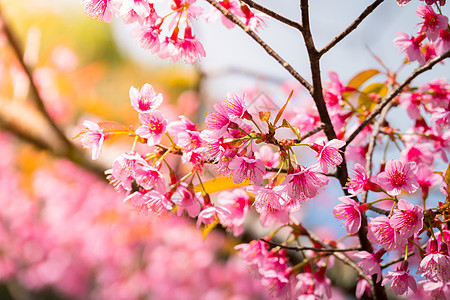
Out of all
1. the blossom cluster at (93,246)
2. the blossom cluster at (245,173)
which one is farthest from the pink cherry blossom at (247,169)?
the blossom cluster at (93,246)

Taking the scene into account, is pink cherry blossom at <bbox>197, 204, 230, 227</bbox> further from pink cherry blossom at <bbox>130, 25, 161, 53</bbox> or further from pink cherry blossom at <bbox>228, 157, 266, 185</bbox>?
pink cherry blossom at <bbox>130, 25, 161, 53</bbox>

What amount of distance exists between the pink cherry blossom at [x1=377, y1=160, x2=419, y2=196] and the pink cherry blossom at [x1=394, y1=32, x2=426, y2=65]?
0.74ft

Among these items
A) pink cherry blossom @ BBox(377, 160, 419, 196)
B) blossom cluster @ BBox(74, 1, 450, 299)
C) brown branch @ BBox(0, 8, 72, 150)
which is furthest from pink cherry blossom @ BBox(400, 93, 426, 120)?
brown branch @ BBox(0, 8, 72, 150)

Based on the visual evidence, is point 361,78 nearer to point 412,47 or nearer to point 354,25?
point 412,47

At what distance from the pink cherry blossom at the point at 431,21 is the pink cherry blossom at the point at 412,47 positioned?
5cm

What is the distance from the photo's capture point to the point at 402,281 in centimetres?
58

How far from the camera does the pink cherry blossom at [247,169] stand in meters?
0.51

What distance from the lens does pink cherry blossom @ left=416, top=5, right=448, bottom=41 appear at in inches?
23.9

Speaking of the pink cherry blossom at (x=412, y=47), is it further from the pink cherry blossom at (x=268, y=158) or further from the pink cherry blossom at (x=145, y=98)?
the pink cherry blossom at (x=145, y=98)

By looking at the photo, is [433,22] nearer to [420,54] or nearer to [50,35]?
[420,54]

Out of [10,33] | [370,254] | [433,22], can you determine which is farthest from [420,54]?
[10,33]

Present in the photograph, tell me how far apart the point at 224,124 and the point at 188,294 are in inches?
116

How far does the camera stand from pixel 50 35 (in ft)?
26.5

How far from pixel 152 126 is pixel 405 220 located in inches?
14.3
